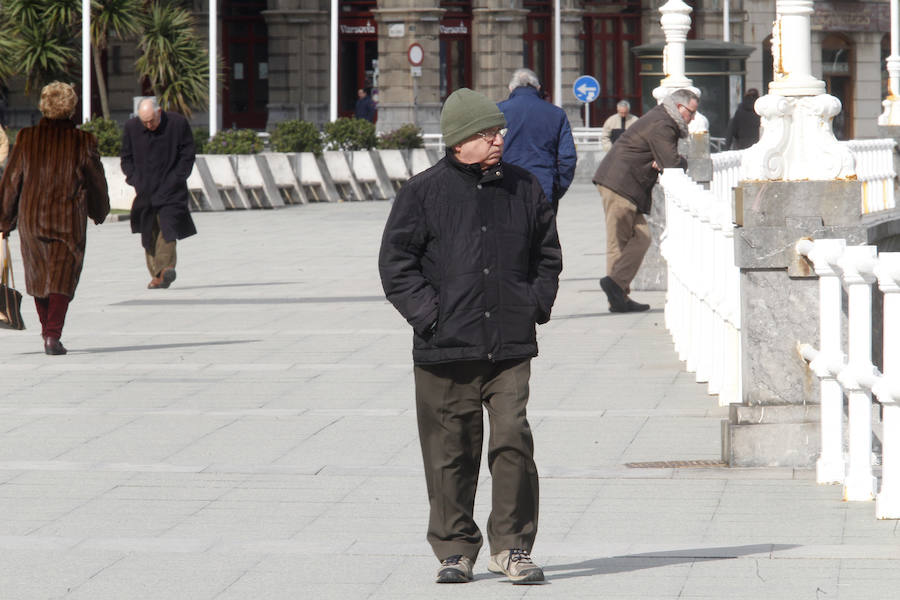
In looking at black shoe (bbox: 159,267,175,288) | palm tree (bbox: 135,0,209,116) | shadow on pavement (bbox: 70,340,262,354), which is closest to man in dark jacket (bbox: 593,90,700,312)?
shadow on pavement (bbox: 70,340,262,354)

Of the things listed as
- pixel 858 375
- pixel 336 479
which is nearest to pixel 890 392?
pixel 858 375

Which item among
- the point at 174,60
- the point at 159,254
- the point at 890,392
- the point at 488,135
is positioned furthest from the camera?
the point at 174,60

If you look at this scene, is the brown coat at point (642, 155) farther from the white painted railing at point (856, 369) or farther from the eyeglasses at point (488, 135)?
the eyeglasses at point (488, 135)

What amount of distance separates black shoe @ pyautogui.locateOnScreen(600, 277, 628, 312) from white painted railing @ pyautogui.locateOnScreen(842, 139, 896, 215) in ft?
27.2

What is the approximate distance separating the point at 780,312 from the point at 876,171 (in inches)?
592

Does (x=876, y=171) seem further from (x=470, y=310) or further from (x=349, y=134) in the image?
(x=470, y=310)

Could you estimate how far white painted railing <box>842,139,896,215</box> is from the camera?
69.1 ft

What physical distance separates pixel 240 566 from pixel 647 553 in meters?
1.27

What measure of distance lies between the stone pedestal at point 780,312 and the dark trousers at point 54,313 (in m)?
5.07

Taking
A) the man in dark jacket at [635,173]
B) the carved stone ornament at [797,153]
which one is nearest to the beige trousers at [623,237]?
the man in dark jacket at [635,173]

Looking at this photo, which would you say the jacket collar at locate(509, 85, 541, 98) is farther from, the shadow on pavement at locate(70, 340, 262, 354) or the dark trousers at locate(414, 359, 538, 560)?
the dark trousers at locate(414, 359, 538, 560)

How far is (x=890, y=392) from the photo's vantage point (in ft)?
20.4

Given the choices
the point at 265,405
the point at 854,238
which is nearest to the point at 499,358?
the point at 854,238

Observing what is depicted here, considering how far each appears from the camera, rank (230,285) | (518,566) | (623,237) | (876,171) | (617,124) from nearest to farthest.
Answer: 1. (518,566)
2. (623,237)
3. (230,285)
4. (876,171)
5. (617,124)
